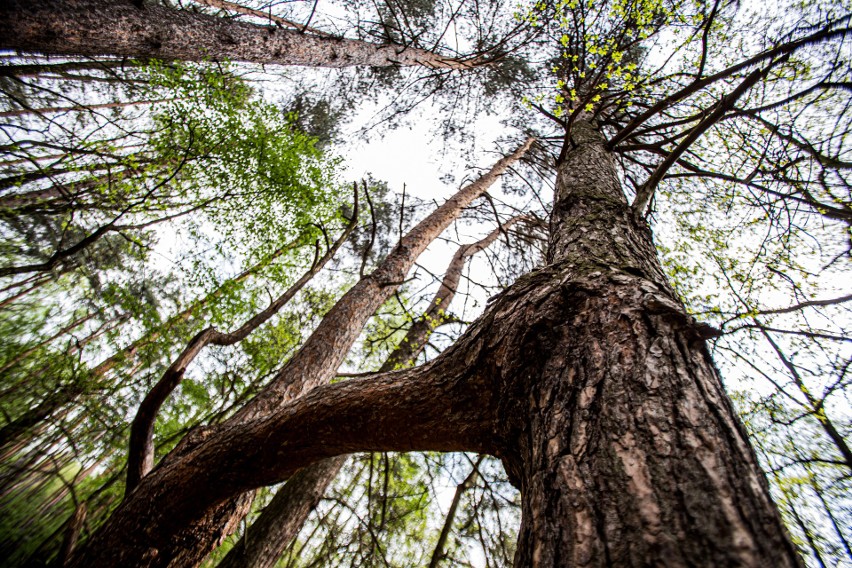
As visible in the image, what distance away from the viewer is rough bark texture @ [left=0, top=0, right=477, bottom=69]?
2.82 m

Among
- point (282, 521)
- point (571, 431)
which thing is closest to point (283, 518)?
point (282, 521)

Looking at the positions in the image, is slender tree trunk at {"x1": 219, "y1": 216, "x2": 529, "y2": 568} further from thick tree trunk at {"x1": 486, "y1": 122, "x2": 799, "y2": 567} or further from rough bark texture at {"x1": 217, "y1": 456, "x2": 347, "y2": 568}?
thick tree trunk at {"x1": 486, "y1": 122, "x2": 799, "y2": 567}

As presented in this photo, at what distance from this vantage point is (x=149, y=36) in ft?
11.8

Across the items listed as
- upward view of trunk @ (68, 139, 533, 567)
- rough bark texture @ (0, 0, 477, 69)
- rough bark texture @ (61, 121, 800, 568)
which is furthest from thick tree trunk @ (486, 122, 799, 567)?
rough bark texture @ (0, 0, 477, 69)

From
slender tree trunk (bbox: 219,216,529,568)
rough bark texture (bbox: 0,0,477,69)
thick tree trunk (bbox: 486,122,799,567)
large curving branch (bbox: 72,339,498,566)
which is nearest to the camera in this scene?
thick tree trunk (bbox: 486,122,799,567)

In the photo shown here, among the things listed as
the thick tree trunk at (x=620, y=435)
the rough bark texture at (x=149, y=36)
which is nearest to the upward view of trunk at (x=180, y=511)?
the thick tree trunk at (x=620, y=435)

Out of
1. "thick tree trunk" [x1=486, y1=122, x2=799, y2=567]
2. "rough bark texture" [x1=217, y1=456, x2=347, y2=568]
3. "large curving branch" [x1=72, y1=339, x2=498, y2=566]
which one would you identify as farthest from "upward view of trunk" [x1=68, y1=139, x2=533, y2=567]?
"rough bark texture" [x1=217, y1=456, x2=347, y2=568]

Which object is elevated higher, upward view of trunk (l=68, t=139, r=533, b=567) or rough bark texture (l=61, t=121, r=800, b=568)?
rough bark texture (l=61, t=121, r=800, b=568)

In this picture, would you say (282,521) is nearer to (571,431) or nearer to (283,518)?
(283,518)

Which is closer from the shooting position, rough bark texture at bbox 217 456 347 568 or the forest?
the forest

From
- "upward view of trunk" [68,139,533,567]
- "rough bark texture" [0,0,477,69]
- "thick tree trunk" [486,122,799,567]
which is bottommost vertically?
"upward view of trunk" [68,139,533,567]

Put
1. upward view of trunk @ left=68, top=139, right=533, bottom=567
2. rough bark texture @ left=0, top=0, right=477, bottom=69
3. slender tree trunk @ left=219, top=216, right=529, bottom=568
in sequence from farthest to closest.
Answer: slender tree trunk @ left=219, top=216, right=529, bottom=568 < rough bark texture @ left=0, top=0, right=477, bottom=69 < upward view of trunk @ left=68, top=139, right=533, bottom=567

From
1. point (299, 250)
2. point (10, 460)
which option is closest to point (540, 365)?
point (299, 250)

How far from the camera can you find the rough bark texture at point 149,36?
282 centimetres
